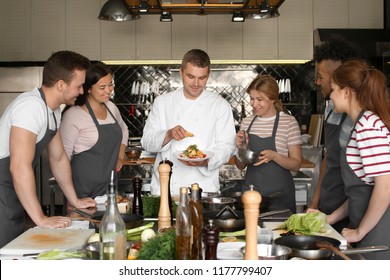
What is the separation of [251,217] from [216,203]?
43.2 inches

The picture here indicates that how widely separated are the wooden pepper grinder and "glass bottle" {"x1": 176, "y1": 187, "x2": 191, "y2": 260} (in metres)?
0.59

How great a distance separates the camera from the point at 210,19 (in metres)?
8.58

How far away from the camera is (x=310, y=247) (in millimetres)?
2209

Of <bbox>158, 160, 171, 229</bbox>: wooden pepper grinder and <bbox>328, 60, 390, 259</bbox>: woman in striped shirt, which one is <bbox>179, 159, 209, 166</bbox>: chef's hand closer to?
<bbox>158, 160, 171, 229</bbox>: wooden pepper grinder

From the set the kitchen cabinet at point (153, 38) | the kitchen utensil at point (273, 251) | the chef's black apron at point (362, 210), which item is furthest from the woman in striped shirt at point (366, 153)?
the kitchen cabinet at point (153, 38)

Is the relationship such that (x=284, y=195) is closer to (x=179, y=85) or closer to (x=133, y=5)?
(x=133, y=5)

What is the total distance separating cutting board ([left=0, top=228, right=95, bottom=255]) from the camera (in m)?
2.19

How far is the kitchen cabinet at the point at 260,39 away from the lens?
8.54m

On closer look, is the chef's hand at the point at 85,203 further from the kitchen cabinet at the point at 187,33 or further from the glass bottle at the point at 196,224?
the kitchen cabinet at the point at 187,33

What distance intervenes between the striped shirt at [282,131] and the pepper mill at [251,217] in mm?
2212

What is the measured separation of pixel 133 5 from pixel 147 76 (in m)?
2.80

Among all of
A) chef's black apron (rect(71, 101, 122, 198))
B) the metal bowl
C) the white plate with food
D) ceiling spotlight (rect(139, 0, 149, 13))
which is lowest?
the white plate with food

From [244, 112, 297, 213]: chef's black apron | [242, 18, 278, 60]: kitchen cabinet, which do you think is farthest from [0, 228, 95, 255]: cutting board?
[242, 18, 278, 60]: kitchen cabinet

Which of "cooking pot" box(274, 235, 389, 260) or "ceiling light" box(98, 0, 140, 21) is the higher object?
"ceiling light" box(98, 0, 140, 21)
